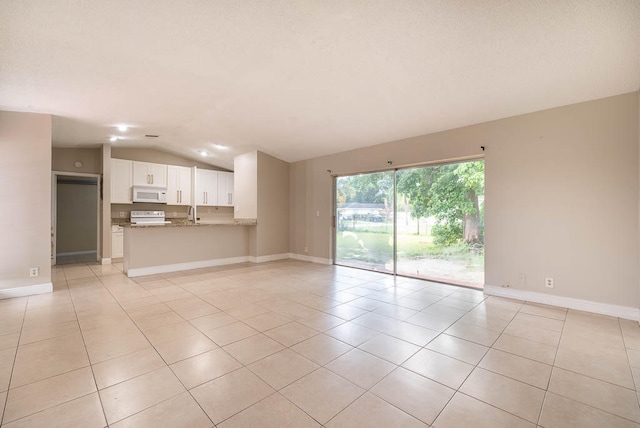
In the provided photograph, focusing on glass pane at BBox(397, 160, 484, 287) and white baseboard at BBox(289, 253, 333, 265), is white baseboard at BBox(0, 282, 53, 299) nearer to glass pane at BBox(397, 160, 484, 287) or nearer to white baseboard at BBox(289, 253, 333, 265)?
white baseboard at BBox(289, 253, 333, 265)

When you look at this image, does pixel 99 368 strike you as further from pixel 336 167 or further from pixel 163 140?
pixel 163 140

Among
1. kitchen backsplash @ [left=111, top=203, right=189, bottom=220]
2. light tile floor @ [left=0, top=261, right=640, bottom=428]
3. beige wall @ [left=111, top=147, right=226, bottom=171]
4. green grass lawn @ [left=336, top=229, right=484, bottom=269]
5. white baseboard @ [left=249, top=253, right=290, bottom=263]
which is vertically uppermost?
beige wall @ [left=111, top=147, right=226, bottom=171]

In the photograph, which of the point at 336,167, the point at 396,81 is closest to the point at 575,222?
the point at 396,81

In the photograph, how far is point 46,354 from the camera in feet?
7.58

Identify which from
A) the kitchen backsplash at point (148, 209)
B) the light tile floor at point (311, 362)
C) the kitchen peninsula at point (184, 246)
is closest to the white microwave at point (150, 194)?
the kitchen backsplash at point (148, 209)

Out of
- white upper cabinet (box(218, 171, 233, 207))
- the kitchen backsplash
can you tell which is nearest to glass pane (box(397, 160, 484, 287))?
white upper cabinet (box(218, 171, 233, 207))

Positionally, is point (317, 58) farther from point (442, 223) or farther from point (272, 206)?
point (272, 206)

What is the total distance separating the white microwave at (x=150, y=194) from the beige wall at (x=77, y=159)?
37.9 inches

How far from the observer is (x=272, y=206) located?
22.7 ft

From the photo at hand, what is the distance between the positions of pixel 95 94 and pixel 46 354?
300 cm

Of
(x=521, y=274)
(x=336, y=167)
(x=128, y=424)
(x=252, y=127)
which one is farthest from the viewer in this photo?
(x=336, y=167)

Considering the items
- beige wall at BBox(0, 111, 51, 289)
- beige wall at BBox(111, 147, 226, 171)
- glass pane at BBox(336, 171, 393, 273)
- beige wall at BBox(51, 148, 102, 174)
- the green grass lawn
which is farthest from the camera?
beige wall at BBox(111, 147, 226, 171)

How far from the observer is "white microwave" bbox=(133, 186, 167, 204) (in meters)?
6.81

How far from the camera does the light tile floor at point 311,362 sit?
5.36 feet
